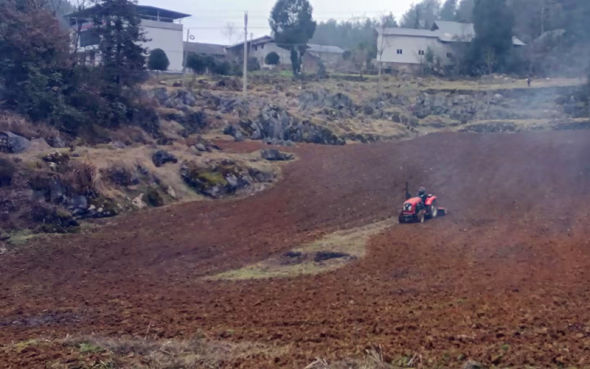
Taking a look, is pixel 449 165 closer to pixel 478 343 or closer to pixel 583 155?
pixel 583 155

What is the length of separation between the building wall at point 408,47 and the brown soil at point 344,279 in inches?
1745

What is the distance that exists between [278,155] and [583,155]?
14.4m

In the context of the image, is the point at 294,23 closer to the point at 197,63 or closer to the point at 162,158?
the point at 197,63

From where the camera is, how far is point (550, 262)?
51.4ft

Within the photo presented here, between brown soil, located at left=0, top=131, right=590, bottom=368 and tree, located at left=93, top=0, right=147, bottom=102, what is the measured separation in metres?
12.5

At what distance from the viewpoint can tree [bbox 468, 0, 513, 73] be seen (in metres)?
61.7

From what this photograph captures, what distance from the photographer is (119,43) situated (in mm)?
35938

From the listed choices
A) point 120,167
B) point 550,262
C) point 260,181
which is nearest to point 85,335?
point 550,262

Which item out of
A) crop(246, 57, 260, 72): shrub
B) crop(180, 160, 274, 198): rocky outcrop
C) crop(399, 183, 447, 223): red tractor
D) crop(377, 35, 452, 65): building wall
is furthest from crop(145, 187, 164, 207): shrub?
crop(377, 35, 452, 65): building wall

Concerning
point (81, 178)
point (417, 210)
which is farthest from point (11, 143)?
point (417, 210)

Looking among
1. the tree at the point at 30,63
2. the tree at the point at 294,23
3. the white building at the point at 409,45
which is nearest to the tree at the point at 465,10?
the white building at the point at 409,45

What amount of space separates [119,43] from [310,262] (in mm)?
23472

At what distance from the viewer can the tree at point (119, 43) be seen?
35.3m

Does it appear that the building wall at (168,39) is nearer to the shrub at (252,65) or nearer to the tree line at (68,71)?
the shrub at (252,65)
